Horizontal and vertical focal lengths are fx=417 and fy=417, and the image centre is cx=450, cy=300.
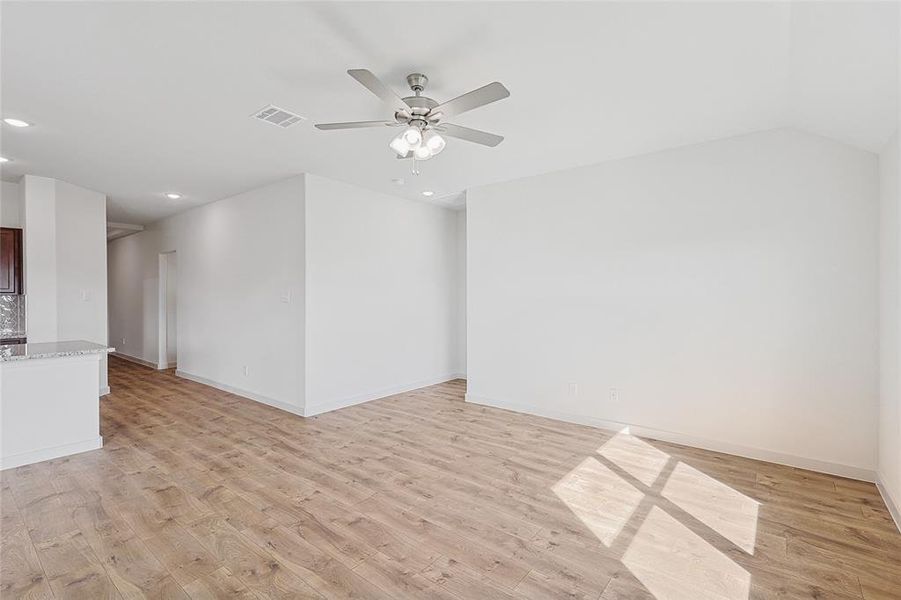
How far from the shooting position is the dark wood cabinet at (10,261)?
488 centimetres

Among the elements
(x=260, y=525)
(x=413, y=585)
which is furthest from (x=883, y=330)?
(x=260, y=525)

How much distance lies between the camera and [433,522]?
2.54 metres

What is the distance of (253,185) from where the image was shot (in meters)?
5.21

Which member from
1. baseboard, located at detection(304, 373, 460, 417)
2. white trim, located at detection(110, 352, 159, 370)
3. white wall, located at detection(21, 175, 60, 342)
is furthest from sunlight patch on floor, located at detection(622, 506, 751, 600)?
white trim, located at detection(110, 352, 159, 370)

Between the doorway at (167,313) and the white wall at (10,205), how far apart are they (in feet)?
7.63

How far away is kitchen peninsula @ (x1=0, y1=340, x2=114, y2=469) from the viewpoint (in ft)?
11.1

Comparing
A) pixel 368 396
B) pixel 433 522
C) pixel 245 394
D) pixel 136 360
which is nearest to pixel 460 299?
pixel 368 396

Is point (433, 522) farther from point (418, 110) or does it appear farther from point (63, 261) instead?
point (63, 261)

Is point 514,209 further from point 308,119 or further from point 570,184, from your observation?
point 308,119

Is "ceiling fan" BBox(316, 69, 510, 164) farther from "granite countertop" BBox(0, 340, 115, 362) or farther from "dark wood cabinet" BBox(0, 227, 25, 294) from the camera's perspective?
"dark wood cabinet" BBox(0, 227, 25, 294)

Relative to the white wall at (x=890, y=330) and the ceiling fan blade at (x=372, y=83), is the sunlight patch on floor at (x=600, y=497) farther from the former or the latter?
the ceiling fan blade at (x=372, y=83)

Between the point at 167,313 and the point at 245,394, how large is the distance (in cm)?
348

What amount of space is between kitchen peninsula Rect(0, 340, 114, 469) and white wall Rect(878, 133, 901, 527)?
6.09 meters

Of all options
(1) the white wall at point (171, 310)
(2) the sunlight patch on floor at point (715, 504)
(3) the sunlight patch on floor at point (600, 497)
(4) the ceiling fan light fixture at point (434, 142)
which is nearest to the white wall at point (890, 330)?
(2) the sunlight patch on floor at point (715, 504)
